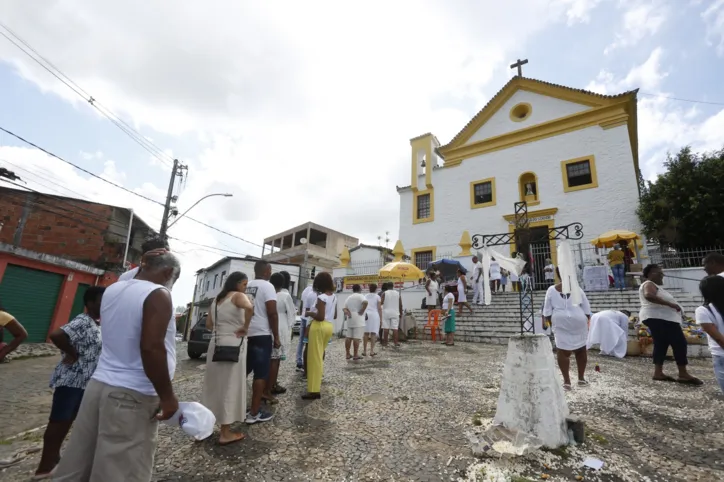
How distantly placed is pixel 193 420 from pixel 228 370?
149 centimetres

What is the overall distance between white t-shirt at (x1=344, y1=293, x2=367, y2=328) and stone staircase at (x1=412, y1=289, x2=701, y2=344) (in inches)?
197

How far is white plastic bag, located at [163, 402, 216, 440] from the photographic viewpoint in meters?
1.80

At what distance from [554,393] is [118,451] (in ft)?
10.7

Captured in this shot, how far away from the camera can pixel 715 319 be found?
326cm

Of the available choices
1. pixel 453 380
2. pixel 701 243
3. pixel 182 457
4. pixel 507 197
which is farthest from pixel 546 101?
pixel 182 457

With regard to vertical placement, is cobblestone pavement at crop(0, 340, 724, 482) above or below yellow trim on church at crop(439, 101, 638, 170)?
below

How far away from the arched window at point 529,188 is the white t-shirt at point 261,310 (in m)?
16.8

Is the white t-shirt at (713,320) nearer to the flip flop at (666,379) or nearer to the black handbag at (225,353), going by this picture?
the flip flop at (666,379)

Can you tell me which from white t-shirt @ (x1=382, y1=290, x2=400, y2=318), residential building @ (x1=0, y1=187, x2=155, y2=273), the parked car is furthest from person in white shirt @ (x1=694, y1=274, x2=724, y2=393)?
residential building @ (x1=0, y1=187, x2=155, y2=273)

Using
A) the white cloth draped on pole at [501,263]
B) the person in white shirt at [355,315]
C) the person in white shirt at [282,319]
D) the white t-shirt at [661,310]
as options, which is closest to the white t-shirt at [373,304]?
the person in white shirt at [355,315]

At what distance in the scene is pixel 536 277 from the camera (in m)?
15.4

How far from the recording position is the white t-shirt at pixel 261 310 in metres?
3.87

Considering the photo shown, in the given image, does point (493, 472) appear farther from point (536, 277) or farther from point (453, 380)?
point (536, 277)

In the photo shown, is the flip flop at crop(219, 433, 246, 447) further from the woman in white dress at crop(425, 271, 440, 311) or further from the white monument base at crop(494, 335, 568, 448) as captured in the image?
the woman in white dress at crop(425, 271, 440, 311)
